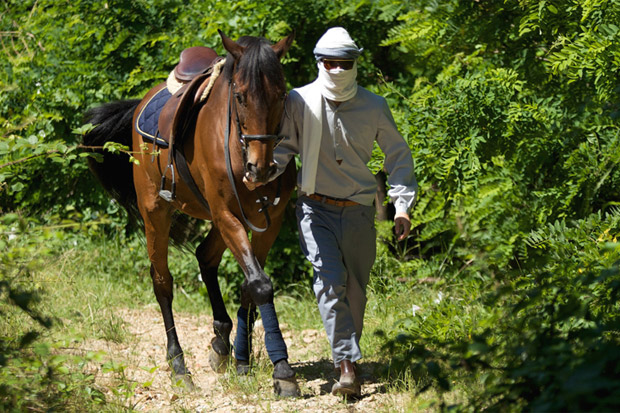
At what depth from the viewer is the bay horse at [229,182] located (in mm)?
4273

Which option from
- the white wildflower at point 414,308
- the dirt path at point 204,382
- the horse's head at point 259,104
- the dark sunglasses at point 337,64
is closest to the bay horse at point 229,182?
the horse's head at point 259,104

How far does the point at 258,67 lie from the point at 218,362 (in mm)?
2349

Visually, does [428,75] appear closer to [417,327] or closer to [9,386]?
[417,327]

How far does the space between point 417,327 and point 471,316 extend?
1.18ft

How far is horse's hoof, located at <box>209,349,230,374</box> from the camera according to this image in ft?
18.0

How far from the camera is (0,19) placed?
10.2m

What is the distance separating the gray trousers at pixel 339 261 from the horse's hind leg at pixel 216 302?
4.19 feet

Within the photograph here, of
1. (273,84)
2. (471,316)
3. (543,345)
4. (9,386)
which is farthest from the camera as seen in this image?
(471,316)

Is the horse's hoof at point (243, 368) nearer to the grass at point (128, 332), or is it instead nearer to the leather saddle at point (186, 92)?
the grass at point (128, 332)

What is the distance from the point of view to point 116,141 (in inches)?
249

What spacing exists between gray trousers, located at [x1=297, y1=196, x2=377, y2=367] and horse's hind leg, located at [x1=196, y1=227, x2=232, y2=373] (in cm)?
128

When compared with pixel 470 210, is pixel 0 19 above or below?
above

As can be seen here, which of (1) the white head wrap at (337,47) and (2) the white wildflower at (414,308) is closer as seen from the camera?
(1) the white head wrap at (337,47)

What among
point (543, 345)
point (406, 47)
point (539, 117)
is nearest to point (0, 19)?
point (406, 47)
